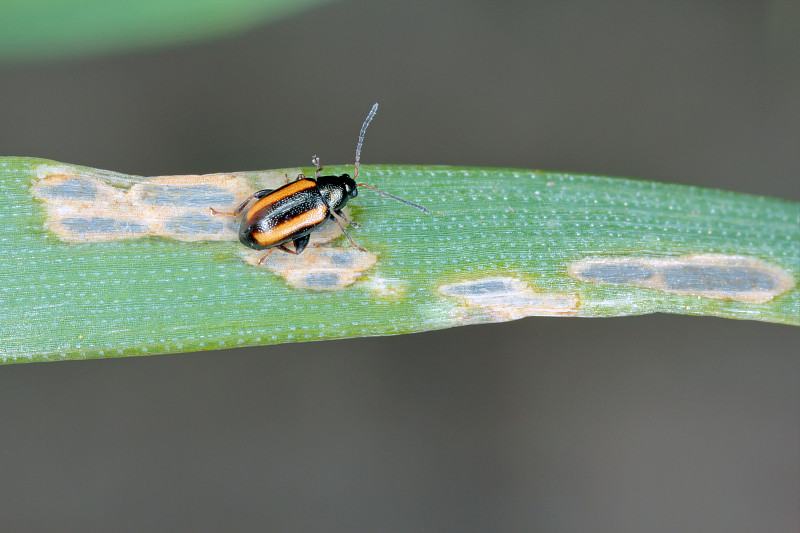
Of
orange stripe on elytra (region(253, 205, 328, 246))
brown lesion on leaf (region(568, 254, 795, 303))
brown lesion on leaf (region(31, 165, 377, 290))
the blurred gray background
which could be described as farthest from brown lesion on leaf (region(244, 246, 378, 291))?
the blurred gray background

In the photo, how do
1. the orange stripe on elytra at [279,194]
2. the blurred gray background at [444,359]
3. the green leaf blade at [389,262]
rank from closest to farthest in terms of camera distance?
→ the green leaf blade at [389,262] < the orange stripe on elytra at [279,194] < the blurred gray background at [444,359]

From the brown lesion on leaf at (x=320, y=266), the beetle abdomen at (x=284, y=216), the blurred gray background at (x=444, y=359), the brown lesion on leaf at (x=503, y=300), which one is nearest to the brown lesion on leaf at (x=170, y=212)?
the brown lesion on leaf at (x=320, y=266)

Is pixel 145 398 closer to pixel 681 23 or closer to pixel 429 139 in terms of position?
pixel 429 139

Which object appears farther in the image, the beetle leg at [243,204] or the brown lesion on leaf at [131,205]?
the beetle leg at [243,204]

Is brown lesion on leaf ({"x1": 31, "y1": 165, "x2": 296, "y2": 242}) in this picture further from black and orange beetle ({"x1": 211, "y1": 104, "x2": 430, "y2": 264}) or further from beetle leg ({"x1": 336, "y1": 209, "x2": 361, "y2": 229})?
beetle leg ({"x1": 336, "y1": 209, "x2": 361, "y2": 229})

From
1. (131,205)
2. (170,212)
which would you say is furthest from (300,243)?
(131,205)

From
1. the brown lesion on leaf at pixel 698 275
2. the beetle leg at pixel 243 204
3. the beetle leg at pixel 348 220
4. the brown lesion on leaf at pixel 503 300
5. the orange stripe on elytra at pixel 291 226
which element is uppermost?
the beetle leg at pixel 243 204

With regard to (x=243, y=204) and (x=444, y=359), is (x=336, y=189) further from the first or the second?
(x=444, y=359)

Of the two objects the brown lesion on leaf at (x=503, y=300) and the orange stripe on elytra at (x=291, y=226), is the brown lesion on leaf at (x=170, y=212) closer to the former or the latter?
the orange stripe on elytra at (x=291, y=226)

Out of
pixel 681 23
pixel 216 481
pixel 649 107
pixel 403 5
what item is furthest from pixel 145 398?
pixel 681 23
